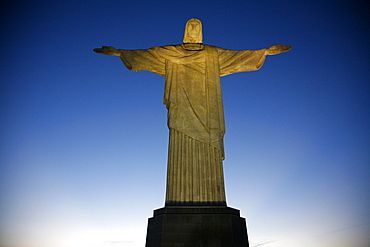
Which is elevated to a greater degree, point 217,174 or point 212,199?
point 217,174

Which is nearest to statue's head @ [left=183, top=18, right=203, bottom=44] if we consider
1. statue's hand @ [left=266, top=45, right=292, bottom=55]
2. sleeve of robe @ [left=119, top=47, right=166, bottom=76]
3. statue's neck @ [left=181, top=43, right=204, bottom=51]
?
statue's neck @ [left=181, top=43, right=204, bottom=51]

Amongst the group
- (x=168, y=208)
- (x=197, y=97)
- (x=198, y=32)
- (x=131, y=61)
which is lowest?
(x=168, y=208)

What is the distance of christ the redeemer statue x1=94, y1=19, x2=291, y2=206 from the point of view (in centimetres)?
803

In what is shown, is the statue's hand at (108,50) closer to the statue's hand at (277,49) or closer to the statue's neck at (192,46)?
the statue's neck at (192,46)

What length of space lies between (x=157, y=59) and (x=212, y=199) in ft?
18.8

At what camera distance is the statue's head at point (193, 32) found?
11.0 metres

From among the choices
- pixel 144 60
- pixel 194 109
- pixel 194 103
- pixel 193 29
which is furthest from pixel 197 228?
pixel 193 29

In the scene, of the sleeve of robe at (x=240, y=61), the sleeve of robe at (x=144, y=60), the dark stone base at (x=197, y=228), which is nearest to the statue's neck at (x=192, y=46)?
the sleeve of robe at (x=240, y=61)

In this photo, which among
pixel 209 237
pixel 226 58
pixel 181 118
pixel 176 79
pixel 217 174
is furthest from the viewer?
pixel 226 58

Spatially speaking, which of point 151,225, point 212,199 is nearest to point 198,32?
point 212,199

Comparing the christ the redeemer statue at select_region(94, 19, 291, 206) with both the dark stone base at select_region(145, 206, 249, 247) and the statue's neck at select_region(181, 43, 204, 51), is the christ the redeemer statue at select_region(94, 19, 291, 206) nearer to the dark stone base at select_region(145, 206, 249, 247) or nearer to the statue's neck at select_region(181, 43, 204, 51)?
the statue's neck at select_region(181, 43, 204, 51)

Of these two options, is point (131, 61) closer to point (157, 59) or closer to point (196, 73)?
point (157, 59)

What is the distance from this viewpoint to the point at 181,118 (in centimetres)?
907

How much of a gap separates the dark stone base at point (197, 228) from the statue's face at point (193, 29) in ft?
23.3
